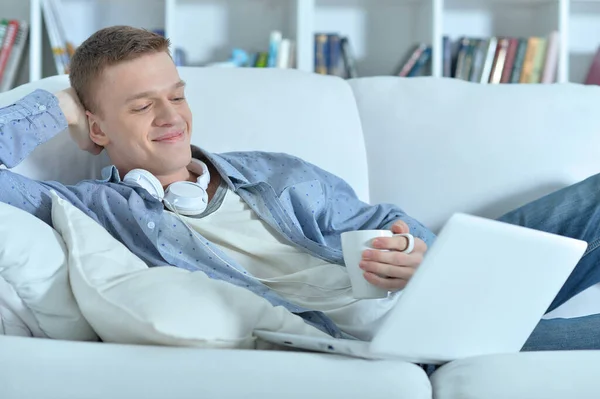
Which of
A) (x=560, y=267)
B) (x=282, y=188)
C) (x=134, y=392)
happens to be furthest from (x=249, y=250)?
(x=560, y=267)

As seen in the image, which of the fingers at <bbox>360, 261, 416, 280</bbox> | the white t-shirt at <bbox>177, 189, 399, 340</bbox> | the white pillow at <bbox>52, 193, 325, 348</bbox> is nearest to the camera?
the white pillow at <bbox>52, 193, 325, 348</bbox>

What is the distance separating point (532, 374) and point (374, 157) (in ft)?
3.09

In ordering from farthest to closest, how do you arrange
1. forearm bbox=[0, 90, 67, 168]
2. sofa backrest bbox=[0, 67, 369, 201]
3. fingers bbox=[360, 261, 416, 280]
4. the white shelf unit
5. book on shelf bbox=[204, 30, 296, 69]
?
the white shelf unit, book on shelf bbox=[204, 30, 296, 69], sofa backrest bbox=[0, 67, 369, 201], forearm bbox=[0, 90, 67, 168], fingers bbox=[360, 261, 416, 280]

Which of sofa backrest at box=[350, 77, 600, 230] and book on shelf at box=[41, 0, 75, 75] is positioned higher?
book on shelf at box=[41, 0, 75, 75]

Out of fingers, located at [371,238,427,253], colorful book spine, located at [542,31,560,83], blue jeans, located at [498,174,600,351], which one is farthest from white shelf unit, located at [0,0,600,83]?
fingers, located at [371,238,427,253]

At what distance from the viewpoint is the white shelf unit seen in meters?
3.20

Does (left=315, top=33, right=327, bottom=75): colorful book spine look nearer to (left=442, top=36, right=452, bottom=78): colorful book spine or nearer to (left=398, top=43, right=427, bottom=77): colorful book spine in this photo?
(left=398, top=43, right=427, bottom=77): colorful book spine

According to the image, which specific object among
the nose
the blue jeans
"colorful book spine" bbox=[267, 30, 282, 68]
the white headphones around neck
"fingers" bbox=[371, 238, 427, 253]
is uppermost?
the nose

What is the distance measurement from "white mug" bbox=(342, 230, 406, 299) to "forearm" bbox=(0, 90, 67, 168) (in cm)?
63

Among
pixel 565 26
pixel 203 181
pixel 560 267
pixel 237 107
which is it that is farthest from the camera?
pixel 565 26

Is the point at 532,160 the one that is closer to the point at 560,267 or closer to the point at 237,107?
the point at 237,107

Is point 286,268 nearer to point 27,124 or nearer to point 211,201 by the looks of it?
point 211,201

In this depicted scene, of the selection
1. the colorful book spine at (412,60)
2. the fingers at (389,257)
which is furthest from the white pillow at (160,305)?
the colorful book spine at (412,60)

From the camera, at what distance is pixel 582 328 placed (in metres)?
1.33
